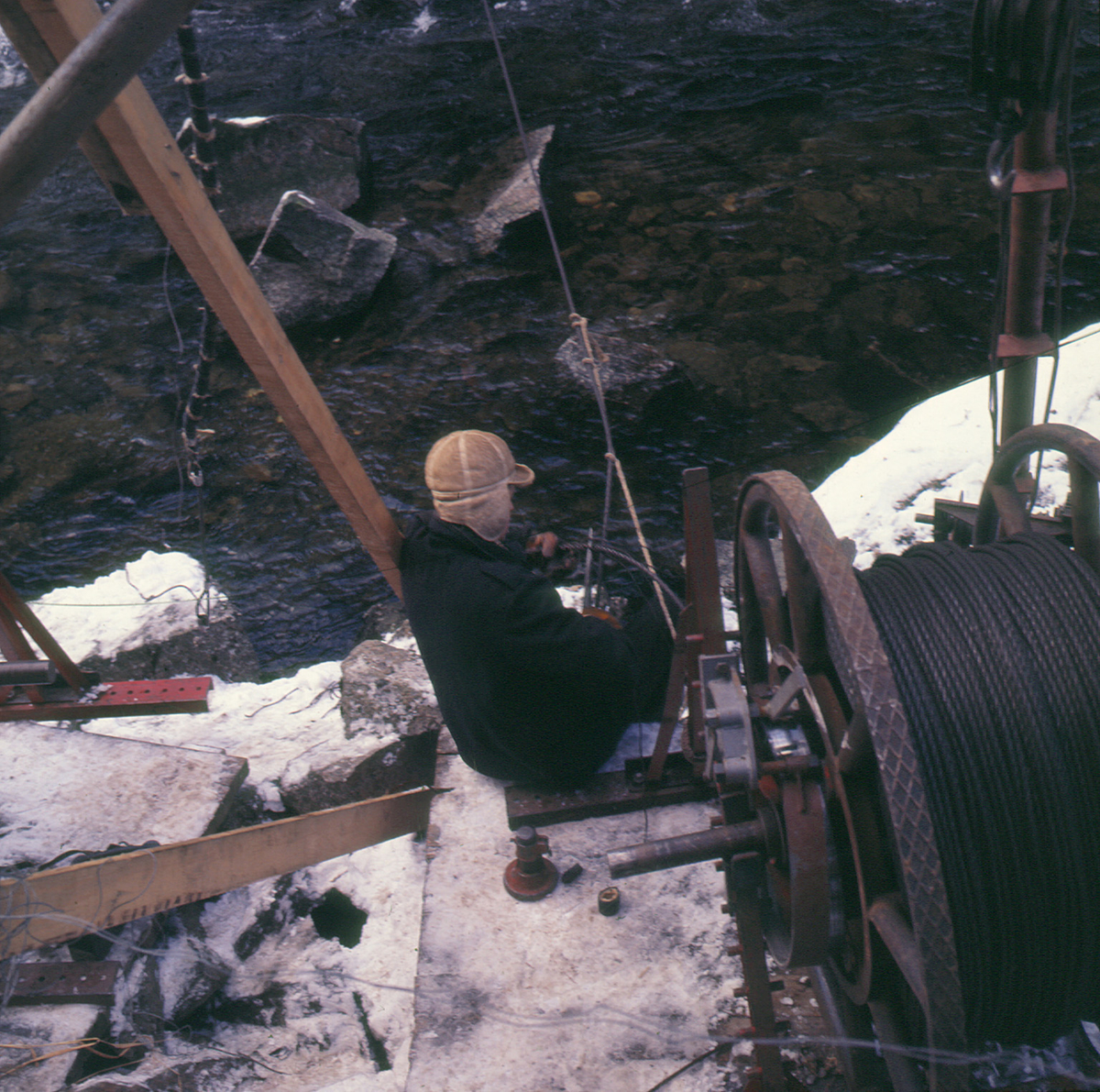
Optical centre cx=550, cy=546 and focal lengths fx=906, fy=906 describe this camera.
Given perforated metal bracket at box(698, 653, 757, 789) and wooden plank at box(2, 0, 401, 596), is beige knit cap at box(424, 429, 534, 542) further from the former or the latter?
perforated metal bracket at box(698, 653, 757, 789)

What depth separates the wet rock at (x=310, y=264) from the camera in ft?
26.0

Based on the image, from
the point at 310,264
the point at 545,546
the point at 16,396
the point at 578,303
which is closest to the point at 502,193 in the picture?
the point at 578,303

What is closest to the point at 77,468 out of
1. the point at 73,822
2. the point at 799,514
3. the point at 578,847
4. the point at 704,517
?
the point at 73,822

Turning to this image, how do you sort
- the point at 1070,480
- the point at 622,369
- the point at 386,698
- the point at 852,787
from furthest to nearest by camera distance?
1. the point at 622,369
2. the point at 386,698
3. the point at 1070,480
4. the point at 852,787

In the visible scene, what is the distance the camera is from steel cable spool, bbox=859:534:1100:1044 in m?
1.92

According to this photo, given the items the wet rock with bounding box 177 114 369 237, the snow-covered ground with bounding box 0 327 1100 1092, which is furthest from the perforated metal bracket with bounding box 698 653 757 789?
the wet rock with bounding box 177 114 369 237

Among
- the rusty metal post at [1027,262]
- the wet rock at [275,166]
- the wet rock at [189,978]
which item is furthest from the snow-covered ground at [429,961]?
the wet rock at [275,166]

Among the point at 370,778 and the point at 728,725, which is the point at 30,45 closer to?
the point at 728,725

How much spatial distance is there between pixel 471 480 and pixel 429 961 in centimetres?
158

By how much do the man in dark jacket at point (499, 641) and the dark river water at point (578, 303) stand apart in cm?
239

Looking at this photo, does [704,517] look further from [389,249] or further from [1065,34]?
[389,249]

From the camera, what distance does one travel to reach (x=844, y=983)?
2.29m

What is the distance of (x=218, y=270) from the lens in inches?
101

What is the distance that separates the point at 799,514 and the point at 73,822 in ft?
10.4
